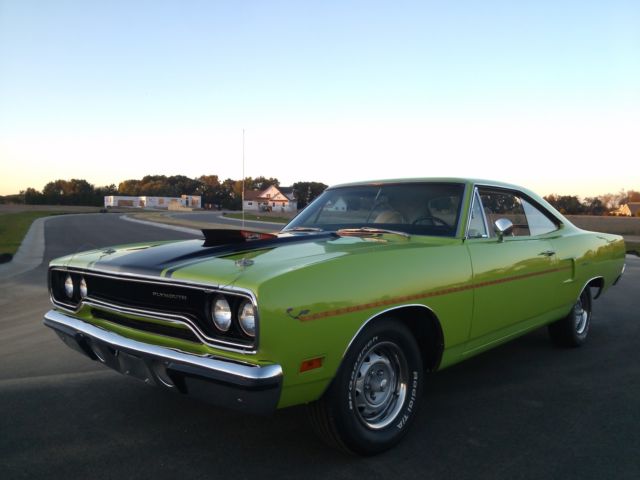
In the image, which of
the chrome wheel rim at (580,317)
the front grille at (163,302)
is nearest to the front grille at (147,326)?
the front grille at (163,302)

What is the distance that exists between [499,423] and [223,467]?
5.67 feet

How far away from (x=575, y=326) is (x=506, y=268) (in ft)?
5.90

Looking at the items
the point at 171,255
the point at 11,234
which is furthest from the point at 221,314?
the point at 11,234

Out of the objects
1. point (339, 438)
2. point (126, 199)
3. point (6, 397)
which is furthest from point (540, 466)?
point (126, 199)

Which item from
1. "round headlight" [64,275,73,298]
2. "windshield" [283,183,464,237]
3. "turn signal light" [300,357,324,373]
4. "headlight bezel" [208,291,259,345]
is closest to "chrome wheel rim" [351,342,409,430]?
"turn signal light" [300,357,324,373]

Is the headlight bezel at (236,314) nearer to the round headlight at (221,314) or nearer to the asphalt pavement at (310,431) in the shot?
the round headlight at (221,314)

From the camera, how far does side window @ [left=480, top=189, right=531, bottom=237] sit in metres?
3.93

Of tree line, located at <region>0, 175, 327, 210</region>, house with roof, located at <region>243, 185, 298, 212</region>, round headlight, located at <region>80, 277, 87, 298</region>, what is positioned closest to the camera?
round headlight, located at <region>80, 277, 87, 298</region>

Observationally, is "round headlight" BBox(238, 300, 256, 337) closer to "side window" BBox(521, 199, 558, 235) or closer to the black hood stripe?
the black hood stripe

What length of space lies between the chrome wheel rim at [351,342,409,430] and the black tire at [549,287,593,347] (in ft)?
8.22

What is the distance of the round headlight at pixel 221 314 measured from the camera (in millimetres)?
2314

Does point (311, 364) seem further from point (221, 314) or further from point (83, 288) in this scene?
point (83, 288)

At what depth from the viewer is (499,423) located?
3178 millimetres

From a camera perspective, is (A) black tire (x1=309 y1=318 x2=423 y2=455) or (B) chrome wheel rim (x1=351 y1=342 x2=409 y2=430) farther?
(B) chrome wheel rim (x1=351 y1=342 x2=409 y2=430)
